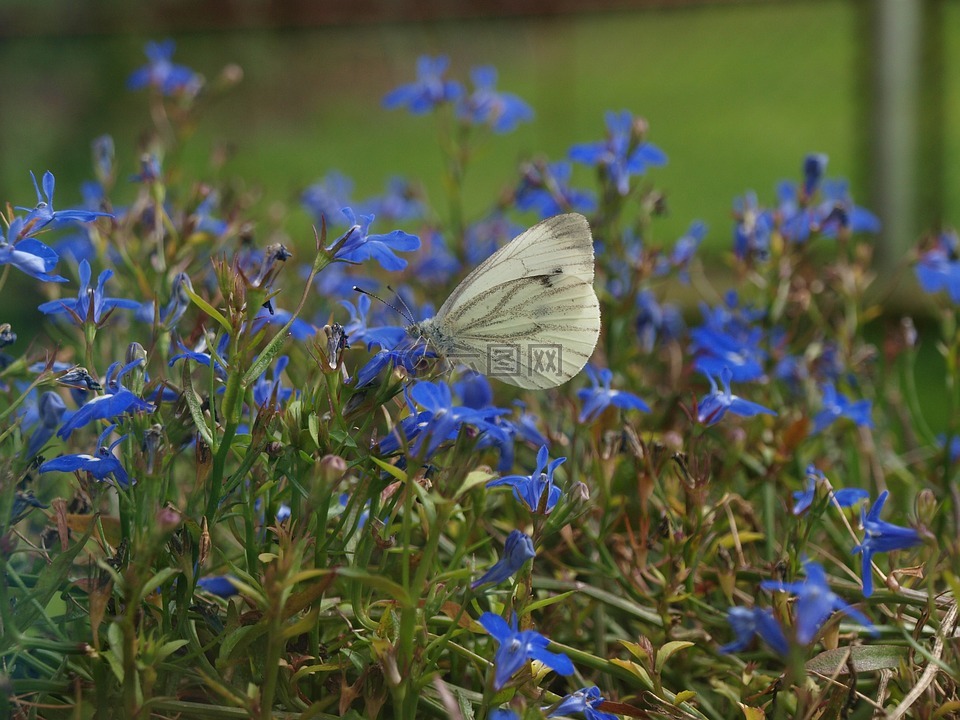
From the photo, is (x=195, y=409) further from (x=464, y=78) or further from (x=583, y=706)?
(x=464, y=78)

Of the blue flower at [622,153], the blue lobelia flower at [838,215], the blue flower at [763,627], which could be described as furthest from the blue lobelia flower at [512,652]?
the blue lobelia flower at [838,215]

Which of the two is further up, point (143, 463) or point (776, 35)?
point (776, 35)

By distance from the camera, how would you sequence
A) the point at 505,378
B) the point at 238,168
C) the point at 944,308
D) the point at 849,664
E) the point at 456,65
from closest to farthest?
the point at 849,664, the point at 505,378, the point at 944,308, the point at 238,168, the point at 456,65

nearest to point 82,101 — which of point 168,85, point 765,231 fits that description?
point 168,85

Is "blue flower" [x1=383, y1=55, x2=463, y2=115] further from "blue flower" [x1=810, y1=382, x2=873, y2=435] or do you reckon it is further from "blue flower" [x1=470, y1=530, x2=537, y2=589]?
"blue flower" [x1=470, y1=530, x2=537, y2=589]

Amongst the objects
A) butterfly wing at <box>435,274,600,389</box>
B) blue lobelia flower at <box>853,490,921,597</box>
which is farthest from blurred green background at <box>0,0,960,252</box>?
blue lobelia flower at <box>853,490,921,597</box>

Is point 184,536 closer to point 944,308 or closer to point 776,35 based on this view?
point 944,308

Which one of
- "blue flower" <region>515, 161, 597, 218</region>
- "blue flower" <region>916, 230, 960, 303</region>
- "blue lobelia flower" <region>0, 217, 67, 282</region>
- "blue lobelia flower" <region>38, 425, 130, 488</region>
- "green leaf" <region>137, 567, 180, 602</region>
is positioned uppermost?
"blue lobelia flower" <region>0, 217, 67, 282</region>
